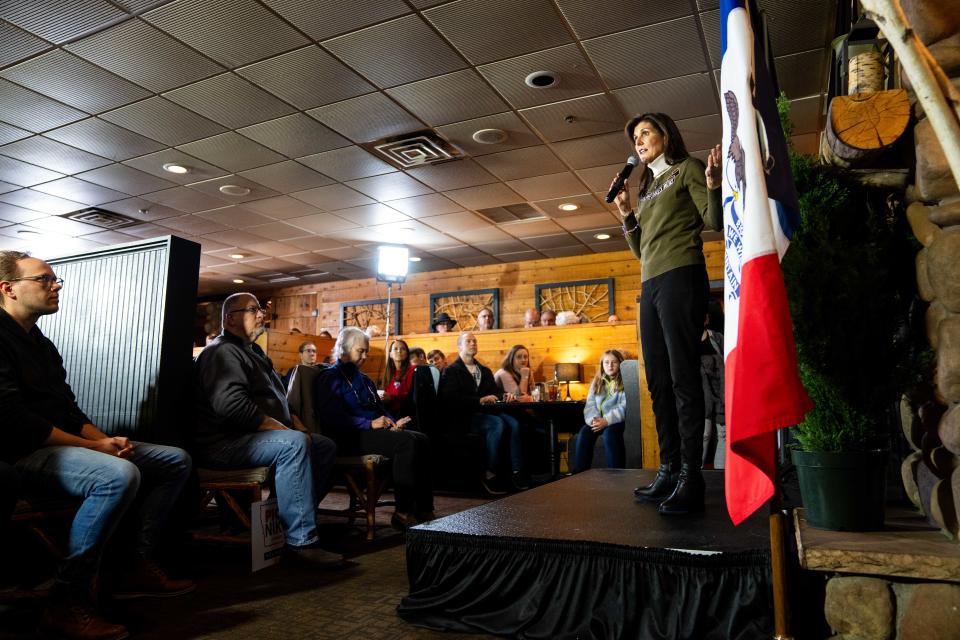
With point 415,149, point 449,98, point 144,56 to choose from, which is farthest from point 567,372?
point 144,56

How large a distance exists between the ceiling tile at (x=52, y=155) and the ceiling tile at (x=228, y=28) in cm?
218

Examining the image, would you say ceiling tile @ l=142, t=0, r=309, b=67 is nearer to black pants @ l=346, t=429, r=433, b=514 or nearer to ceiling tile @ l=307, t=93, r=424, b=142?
ceiling tile @ l=307, t=93, r=424, b=142

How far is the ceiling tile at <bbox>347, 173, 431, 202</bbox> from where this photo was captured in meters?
5.93

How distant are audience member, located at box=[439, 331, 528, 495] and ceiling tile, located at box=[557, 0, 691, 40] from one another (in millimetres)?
2563

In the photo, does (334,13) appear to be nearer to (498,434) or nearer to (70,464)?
(70,464)

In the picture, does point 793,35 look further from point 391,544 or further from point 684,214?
point 391,544

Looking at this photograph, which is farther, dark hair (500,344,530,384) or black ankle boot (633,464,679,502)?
dark hair (500,344,530,384)

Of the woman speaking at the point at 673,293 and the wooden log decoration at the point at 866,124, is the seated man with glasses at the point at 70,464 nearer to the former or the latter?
the woman speaking at the point at 673,293

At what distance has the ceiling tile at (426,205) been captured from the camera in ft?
21.4

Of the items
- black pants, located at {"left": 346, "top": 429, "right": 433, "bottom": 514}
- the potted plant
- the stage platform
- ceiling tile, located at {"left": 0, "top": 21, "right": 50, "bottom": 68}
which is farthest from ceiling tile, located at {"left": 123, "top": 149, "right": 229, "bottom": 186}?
the potted plant

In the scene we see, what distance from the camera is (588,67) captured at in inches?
158

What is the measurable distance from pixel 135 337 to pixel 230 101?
240 centimetres

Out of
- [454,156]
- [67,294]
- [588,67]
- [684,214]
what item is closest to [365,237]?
[454,156]

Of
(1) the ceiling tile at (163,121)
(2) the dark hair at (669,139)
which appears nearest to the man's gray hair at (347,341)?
(2) the dark hair at (669,139)
